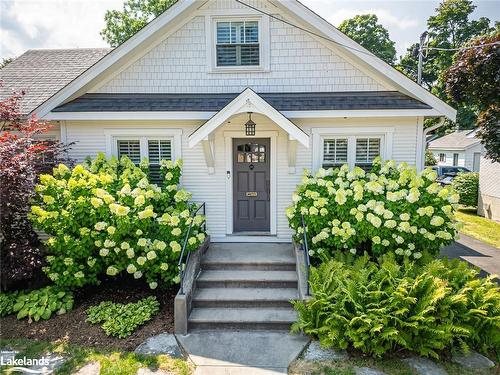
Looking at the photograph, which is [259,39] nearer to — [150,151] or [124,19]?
[150,151]

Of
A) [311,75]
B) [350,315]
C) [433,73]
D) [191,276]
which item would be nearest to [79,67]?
[311,75]

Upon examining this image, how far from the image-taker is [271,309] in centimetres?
561

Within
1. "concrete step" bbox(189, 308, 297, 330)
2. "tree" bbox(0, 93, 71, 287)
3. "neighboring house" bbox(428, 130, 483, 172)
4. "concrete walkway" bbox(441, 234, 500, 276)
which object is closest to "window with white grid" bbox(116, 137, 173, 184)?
"tree" bbox(0, 93, 71, 287)

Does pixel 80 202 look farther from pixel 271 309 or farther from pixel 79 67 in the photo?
pixel 79 67

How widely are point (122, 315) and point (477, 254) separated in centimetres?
935

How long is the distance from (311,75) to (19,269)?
7064 millimetres

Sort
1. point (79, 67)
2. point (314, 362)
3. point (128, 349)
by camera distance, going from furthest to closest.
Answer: point (79, 67) → point (128, 349) → point (314, 362)

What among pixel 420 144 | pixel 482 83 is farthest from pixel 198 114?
pixel 482 83

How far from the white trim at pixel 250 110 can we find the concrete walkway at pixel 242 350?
141 inches

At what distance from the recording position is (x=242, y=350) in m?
4.83

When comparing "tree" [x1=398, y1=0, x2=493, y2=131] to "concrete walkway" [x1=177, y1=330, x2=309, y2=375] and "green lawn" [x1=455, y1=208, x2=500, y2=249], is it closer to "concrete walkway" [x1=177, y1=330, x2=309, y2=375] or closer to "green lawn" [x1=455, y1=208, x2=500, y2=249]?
"green lawn" [x1=455, y1=208, x2=500, y2=249]

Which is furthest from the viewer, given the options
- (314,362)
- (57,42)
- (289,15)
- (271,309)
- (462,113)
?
(462,113)

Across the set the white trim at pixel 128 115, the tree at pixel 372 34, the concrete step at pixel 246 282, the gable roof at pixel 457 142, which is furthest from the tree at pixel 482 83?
Answer: the tree at pixel 372 34
